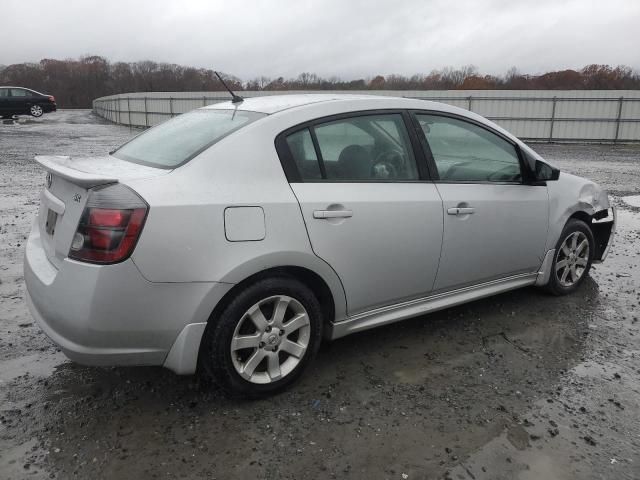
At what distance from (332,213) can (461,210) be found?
1.02 meters

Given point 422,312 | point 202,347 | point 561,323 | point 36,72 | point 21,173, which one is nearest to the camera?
point 202,347

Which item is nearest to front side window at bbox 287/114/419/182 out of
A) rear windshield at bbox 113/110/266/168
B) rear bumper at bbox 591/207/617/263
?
rear windshield at bbox 113/110/266/168

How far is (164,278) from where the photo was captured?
245 centimetres

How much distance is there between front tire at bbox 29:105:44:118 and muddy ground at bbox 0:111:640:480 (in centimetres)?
3159

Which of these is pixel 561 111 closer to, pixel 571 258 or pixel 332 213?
pixel 571 258

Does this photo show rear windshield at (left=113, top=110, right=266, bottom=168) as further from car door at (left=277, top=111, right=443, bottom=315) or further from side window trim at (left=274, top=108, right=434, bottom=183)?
car door at (left=277, top=111, right=443, bottom=315)

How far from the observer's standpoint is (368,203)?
303cm

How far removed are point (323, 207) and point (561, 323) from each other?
7.39 ft

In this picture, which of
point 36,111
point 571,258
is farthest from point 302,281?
A: point 36,111

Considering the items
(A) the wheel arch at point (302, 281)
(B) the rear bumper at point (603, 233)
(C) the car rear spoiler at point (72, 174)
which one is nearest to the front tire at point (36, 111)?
(C) the car rear spoiler at point (72, 174)

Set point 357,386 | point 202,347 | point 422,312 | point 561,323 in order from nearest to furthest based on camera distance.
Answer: point 202,347, point 357,386, point 422,312, point 561,323

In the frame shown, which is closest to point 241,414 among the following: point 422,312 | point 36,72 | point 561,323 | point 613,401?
point 422,312

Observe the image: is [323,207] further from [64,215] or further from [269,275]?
[64,215]

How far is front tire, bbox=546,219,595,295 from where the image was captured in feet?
14.1
